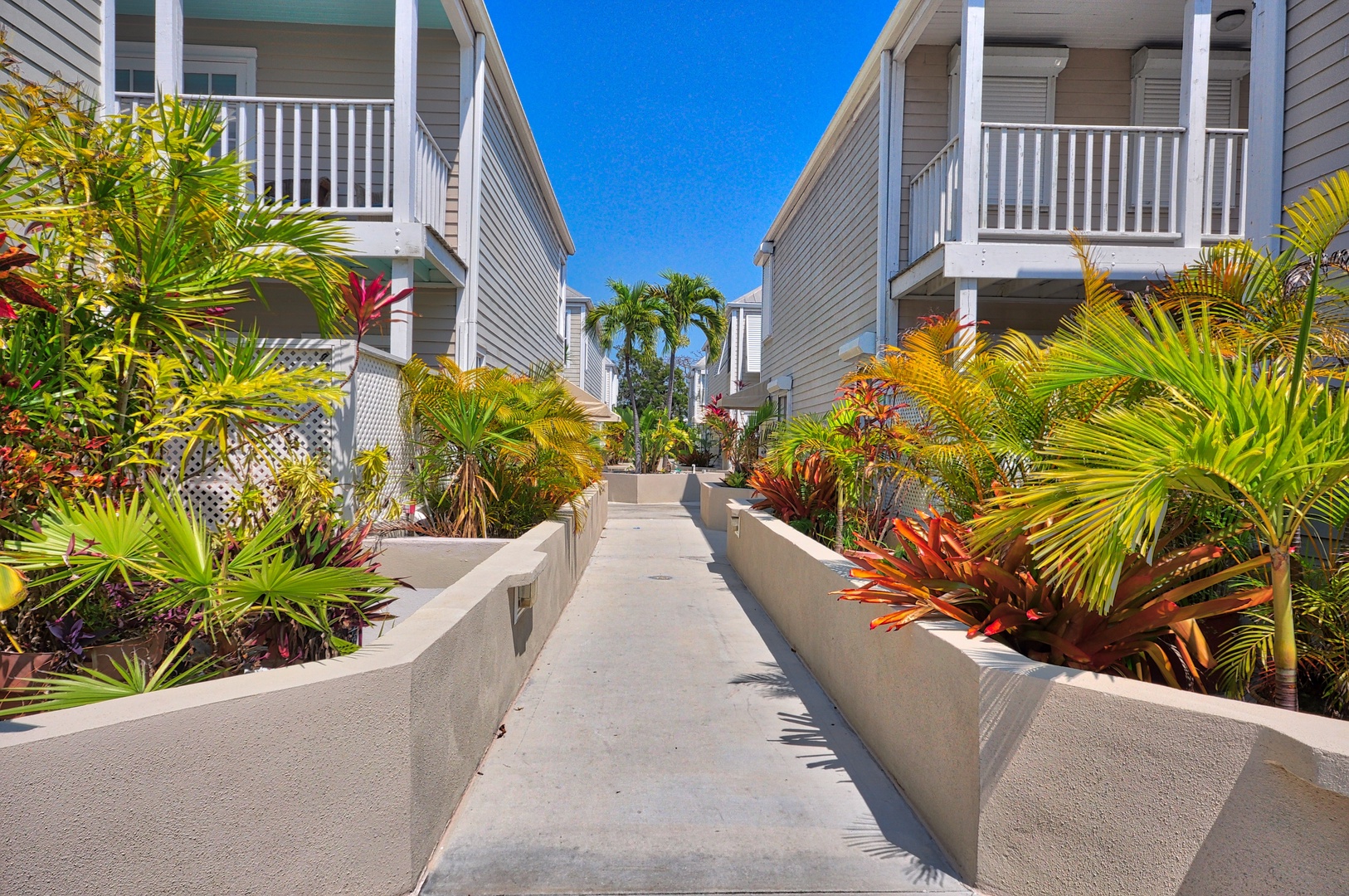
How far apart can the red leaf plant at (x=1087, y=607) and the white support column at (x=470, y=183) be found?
280 inches

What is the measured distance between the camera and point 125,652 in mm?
3104

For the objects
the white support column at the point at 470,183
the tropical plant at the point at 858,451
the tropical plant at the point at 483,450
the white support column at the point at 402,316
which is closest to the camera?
the tropical plant at the point at 858,451

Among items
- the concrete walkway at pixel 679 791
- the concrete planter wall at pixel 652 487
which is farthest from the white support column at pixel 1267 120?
the concrete planter wall at pixel 652 487

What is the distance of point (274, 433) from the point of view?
5.30m

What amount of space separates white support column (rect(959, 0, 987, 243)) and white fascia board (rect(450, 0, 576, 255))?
17.9 feet

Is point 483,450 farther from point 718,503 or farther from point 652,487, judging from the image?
point 652,487

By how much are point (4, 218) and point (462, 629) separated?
7.48 feet

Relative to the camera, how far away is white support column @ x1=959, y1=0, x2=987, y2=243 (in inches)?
Result: 293

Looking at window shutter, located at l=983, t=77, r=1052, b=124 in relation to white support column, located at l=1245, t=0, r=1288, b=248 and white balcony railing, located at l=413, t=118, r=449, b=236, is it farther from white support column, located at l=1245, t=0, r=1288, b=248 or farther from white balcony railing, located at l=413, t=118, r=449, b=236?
white balcony railing, located at l=413, t=118, r=449, b=236

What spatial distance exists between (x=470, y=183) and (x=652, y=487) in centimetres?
1011

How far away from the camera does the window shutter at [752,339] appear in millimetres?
29202

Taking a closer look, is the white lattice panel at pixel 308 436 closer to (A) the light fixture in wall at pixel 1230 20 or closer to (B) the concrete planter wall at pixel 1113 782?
(B) the concrete planter wall at pixel 1113 782

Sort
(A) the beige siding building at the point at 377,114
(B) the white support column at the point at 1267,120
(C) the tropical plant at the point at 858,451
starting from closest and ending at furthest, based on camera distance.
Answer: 1. (B) the white support column at the point at 1267,120
2. (C) the tropical plant at the point at 858,451
3. (A) the beige siding building at the point at 377,114

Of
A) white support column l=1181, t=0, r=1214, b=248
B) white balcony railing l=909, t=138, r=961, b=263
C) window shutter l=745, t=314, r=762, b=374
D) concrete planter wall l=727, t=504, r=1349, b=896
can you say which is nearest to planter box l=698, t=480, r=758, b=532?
white balcony railing l=909, t=138, r=961, b=263
